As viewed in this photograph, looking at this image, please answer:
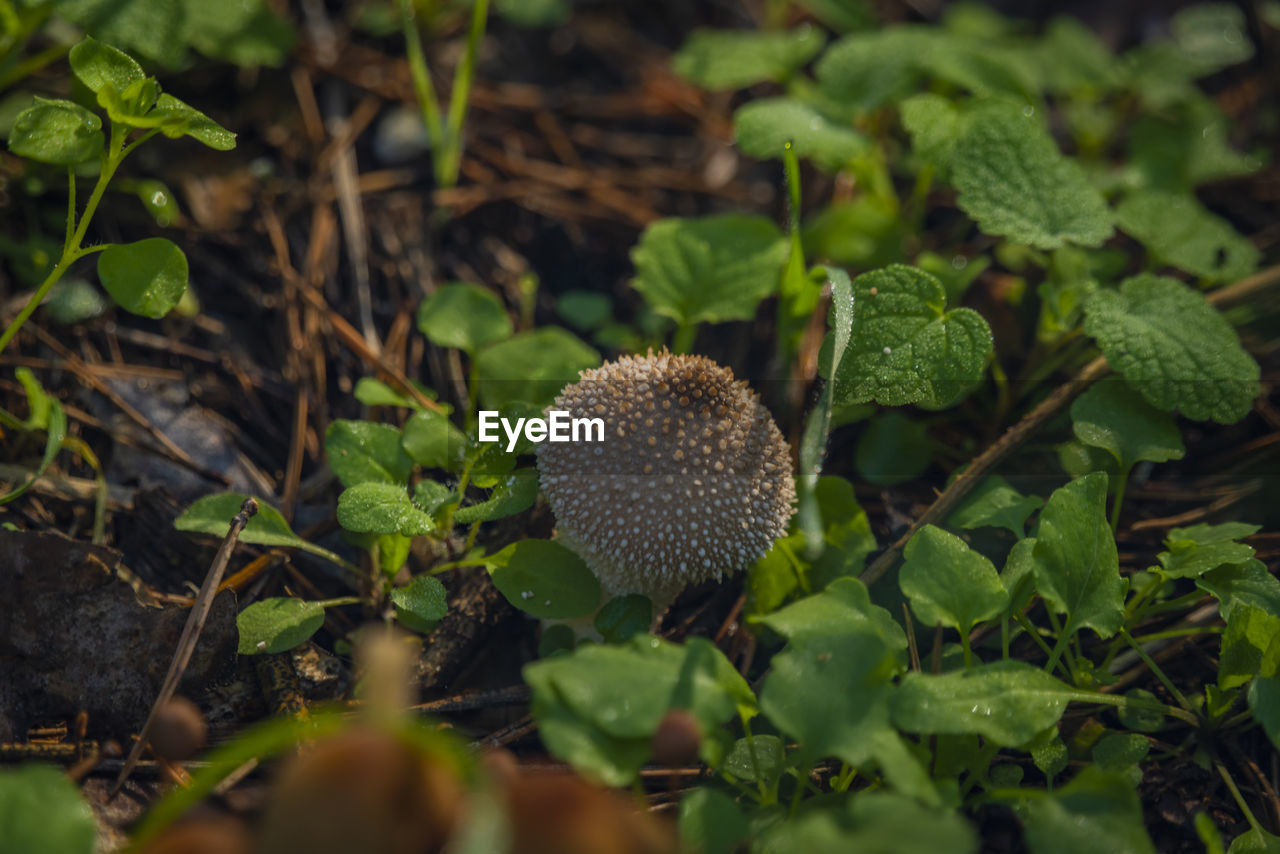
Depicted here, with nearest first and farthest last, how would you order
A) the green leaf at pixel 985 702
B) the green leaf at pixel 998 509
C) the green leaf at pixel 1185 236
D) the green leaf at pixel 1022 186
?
the green leaf at pixel 985 702 → the green leaf at pixel 998 509 → the green leaf at pixel 1022 186 → the green leaf at pixel 1185 236

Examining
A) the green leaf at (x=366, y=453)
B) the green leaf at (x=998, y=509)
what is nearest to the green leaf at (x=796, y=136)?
the green leaf at (x=998, y=509)

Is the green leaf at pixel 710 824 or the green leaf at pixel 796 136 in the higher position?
the green leaf at pixel 796 136

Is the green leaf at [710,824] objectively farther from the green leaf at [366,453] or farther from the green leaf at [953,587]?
the green leaf at [366,453]

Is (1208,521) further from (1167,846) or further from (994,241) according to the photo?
(994,241)

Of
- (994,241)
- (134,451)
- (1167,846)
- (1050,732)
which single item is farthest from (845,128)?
(134,451)

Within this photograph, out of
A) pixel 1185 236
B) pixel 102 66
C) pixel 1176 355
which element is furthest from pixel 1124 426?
pixel 102 66

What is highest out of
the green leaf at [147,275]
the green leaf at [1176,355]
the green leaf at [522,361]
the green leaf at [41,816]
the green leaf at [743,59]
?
the green leaf at [743,59]
